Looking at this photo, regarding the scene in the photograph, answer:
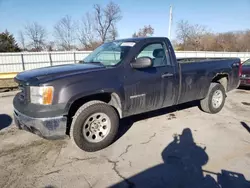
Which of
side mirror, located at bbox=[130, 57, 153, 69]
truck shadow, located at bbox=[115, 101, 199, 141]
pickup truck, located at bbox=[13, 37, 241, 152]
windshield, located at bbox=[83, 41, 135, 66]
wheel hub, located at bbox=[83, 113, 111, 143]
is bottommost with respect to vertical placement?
truck shadow, located at bbox=[115, 101, 199, 141]

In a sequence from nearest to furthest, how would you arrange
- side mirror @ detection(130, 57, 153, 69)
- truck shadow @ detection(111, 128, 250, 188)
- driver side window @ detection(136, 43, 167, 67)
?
truck shadow @ detection(111, 128, 250, 188) → side mirror @ detection(130, 57, 153, 69) → driver side window @ detection(136, 43, 167, 67)

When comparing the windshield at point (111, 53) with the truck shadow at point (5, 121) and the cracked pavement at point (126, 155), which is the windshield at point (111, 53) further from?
the truck shadow at point (5, 121)

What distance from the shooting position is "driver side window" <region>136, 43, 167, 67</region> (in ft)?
13.7

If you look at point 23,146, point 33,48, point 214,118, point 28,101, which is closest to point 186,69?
point 214,118

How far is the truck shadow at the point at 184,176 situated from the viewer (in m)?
2.61

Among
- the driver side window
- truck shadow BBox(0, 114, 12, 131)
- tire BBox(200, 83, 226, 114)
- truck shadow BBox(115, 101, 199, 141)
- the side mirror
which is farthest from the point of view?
tire BBox(200, 83, 226, 114)

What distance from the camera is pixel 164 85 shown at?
4.12 meters

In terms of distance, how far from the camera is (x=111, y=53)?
4.12m

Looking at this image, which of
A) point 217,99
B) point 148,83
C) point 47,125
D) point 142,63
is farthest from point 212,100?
point 47,125

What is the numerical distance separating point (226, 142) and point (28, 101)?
3.54 m

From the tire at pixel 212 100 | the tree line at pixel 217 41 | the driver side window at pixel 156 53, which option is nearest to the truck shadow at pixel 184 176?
the driver side window at pixel 156 53

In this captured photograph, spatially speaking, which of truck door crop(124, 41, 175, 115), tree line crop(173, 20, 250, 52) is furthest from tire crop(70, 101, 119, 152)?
tree line crop(173, 20, 250, 52)

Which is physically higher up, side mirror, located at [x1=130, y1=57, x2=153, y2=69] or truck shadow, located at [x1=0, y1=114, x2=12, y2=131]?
side mirror, located at [x1=130, y1=57, x2=153, y2=69]

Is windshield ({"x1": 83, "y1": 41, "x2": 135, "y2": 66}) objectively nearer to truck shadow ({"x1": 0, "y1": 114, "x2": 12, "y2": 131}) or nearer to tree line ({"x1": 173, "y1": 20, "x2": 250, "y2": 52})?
truck shadow ({"x1": 0, "y1": 114, "x2": 12, "y2": 131})
